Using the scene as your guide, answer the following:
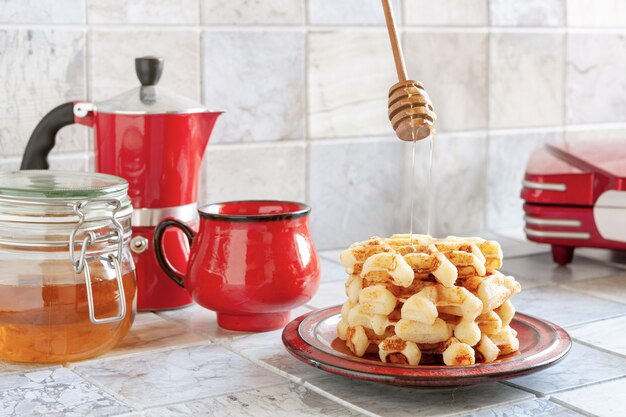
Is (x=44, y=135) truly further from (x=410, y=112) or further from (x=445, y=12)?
(x=445, y=12)

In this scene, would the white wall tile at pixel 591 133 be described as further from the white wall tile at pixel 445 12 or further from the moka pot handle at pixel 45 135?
the moka pot handle at pixel 45 135

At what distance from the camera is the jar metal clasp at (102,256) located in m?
0.82

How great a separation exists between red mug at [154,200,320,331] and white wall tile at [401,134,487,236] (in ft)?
1.50

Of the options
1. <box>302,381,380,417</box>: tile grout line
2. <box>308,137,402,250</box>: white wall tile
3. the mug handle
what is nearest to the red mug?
the mug handle

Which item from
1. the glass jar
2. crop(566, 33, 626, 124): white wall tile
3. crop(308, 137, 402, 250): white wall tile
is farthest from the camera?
crop(566, 33, 626, 124): white wall tile

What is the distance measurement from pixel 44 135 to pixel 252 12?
1.12ft

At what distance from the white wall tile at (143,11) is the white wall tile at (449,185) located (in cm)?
37

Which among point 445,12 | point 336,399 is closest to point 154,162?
point 336,399

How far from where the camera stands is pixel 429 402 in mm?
749

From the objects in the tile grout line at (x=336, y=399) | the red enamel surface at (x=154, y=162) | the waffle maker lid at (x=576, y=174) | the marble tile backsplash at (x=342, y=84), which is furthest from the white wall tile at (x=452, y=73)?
the tile grout line at (x=336, y=399)

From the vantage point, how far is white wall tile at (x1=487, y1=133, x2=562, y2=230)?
1.46 m

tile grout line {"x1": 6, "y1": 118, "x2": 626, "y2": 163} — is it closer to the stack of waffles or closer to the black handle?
the black handle

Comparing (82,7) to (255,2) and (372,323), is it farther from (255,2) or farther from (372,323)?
(372,323)

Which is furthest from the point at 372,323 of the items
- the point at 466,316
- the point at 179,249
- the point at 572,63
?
the point at 572,63
